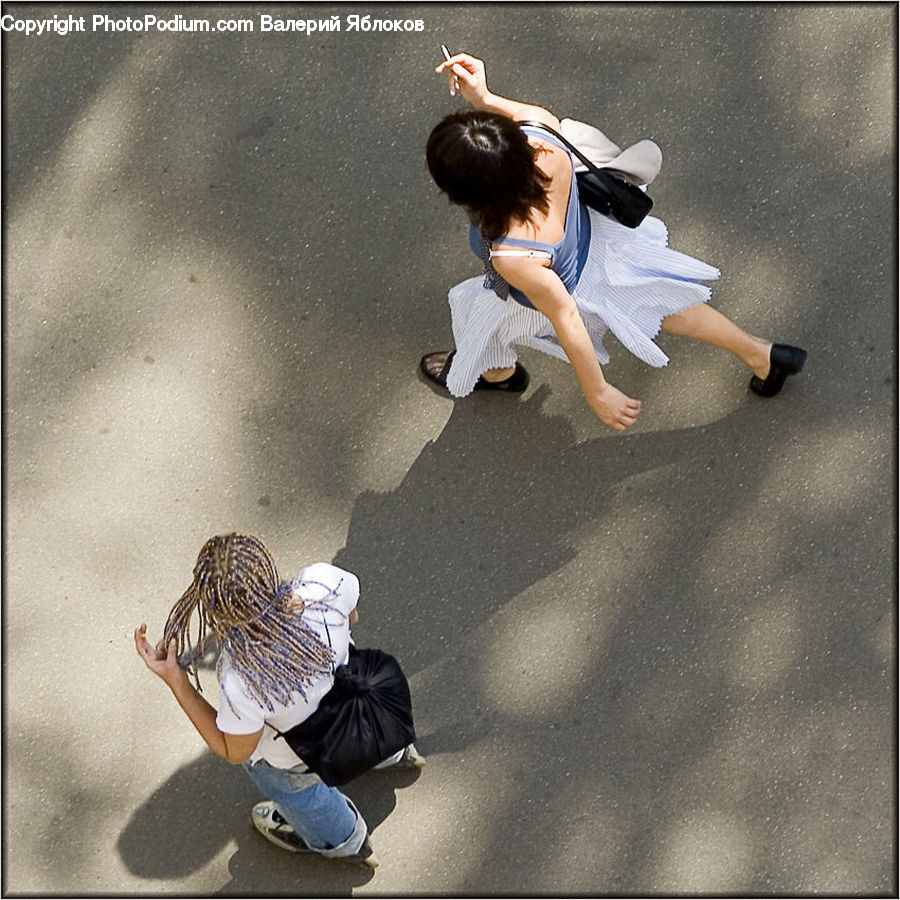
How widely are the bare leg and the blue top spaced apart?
45 centimetres

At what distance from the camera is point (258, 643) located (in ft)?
9.71

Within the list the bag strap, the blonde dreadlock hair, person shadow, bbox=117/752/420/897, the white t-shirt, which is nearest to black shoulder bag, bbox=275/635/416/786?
the white t-shirt

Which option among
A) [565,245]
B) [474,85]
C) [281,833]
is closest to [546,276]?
[565,245]

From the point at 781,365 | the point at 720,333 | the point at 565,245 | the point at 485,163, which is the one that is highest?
the point at 485,163

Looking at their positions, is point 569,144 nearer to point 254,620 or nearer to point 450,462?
point 450,462

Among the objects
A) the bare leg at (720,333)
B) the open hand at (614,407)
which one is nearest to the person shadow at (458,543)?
the bare leg at (720,333)

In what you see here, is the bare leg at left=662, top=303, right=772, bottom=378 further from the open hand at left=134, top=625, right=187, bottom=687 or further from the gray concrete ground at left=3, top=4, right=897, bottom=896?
the open hand at left=134, top=625, right=187, bottom=687

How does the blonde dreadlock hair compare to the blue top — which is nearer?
the blonde dreadlock hair

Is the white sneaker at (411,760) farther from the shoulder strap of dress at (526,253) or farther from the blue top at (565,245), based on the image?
the shoulder strap of dress at (526,253)

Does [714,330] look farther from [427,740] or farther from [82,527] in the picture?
[82,527]

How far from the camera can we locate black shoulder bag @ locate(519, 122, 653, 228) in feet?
12.3

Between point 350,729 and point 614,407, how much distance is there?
1.27 m

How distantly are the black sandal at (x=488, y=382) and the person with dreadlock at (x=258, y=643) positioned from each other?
1.34 metres

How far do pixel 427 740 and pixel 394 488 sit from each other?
0.89 m
